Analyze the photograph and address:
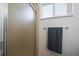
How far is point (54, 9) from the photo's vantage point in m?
1.48

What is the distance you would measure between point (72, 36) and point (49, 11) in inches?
16.4

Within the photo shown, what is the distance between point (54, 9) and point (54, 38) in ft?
1.18

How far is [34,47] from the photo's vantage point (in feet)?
4.87

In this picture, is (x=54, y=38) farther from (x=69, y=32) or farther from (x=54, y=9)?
(x=54, y=9)

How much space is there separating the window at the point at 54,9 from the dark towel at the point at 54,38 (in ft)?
0.60

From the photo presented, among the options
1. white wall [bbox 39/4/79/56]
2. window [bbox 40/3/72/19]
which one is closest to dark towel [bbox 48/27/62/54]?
white wall [bbox 39/4/79/56]

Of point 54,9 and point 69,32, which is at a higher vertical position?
point 54,9

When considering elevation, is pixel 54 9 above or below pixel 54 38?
above

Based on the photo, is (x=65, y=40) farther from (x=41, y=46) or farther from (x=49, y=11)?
(x=49, y=11)

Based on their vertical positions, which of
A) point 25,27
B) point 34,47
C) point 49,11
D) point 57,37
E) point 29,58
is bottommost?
point 29,58

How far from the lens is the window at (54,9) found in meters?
1.45

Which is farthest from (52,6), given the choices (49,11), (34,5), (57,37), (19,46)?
(19,46)

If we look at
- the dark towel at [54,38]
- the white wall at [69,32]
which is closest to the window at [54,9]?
the white wall at [69,32]

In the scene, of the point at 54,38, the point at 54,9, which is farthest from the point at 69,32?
the point at 54,9
